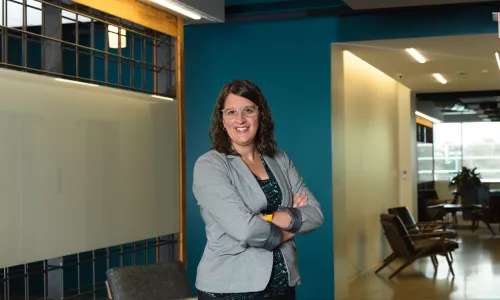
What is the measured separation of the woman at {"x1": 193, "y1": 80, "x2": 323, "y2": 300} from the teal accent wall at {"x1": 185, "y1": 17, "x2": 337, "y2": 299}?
5.66m

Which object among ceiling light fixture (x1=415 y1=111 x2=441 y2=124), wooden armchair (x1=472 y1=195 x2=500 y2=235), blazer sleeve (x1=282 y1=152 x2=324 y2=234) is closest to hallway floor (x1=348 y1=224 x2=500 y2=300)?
wooden armchair (x1=472 y1=195 x2=500 y2=235)

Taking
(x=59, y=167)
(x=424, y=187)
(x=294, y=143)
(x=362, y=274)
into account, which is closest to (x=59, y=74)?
(x=59, y=167)

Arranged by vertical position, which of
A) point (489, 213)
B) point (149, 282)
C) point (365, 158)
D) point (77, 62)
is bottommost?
point (489, 213)

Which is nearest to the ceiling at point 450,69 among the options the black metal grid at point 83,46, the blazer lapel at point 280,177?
the black metal grid at point 83,46

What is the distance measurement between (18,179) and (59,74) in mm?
819

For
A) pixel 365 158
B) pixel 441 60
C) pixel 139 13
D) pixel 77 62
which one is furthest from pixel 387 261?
pixel 77 62

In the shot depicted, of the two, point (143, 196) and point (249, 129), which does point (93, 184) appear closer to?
point (143, 196)

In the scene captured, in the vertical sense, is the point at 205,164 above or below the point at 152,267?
above

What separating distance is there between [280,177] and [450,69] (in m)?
8.47

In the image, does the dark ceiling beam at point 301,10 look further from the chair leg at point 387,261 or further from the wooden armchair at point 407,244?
the chair leg at point 387,261

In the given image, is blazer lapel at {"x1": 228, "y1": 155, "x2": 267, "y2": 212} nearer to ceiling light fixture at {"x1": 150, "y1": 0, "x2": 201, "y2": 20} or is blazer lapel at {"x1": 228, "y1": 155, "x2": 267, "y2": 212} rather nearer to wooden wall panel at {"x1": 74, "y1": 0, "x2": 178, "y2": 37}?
wooden wall panel at {"x1": 74, "y1": 0, "x2": 178, "y2": 37}

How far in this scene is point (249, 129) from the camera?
3.21 m

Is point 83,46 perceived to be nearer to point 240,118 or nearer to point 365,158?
point 240,118

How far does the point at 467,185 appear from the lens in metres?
12.8
